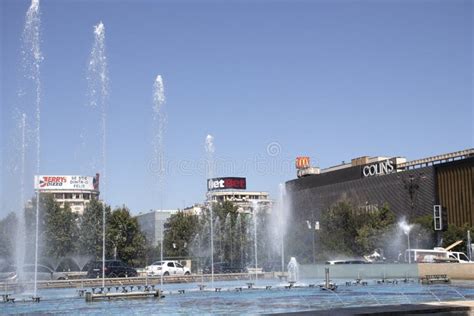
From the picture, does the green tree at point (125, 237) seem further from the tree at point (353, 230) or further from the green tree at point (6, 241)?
the tree at point (353, 230)

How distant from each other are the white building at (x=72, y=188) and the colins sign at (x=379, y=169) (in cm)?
5555

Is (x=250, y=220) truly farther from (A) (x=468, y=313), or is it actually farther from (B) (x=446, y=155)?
(A) (x=468, y=313)

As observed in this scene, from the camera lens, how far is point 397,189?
269ft

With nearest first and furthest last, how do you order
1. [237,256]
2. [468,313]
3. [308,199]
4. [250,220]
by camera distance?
[468,313] → [237,256] → [250,220] → [308,199]

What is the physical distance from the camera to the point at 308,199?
103 meters

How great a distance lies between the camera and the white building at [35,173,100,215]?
129 m

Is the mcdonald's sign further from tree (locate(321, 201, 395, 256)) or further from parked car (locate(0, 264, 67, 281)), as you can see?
parked car (locate(0, 264, 67, 281))

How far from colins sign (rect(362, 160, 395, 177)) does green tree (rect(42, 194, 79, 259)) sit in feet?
145

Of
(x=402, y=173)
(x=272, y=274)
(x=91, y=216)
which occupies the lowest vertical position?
(x=272, y=274)

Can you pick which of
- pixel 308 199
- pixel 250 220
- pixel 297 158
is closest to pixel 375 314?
pixel 250 220

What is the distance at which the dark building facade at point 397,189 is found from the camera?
238ft

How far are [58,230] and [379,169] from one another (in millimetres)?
47125

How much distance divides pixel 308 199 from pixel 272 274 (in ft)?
197

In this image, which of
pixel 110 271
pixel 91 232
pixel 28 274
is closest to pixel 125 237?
pixel 91 232
